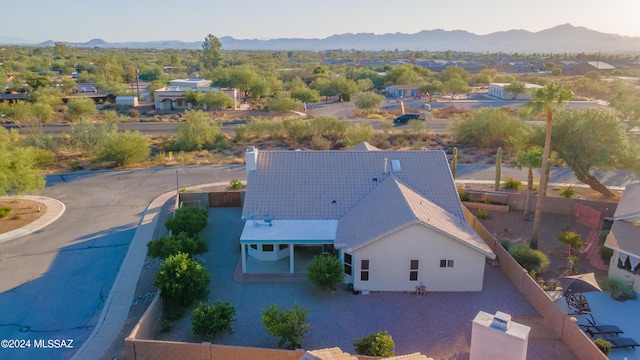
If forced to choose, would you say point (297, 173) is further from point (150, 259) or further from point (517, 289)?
point (517, 289)

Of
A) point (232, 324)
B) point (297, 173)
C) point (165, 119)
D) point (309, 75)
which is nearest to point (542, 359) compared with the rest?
point (232, 324)

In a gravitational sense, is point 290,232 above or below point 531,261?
above

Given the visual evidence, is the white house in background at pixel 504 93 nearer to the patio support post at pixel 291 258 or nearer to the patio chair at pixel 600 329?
the patio support post at pixel 291 258

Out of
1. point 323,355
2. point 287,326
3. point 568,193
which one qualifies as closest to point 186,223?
point 287,326

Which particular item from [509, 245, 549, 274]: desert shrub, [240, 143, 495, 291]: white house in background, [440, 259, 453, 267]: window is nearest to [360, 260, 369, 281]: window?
[240, 143, 495, 291]: white house in background

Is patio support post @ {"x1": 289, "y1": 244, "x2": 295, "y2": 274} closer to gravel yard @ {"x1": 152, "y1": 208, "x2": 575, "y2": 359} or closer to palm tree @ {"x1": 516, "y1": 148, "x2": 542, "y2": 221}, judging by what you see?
gravel yard @ {"x1": 152, "y1": 208, "x2": 575, "y2": 359}

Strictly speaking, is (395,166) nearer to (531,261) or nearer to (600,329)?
(531,261)

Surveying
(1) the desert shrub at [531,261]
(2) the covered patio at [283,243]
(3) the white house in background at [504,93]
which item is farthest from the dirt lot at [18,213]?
(3) the white house in background at [504,93]
